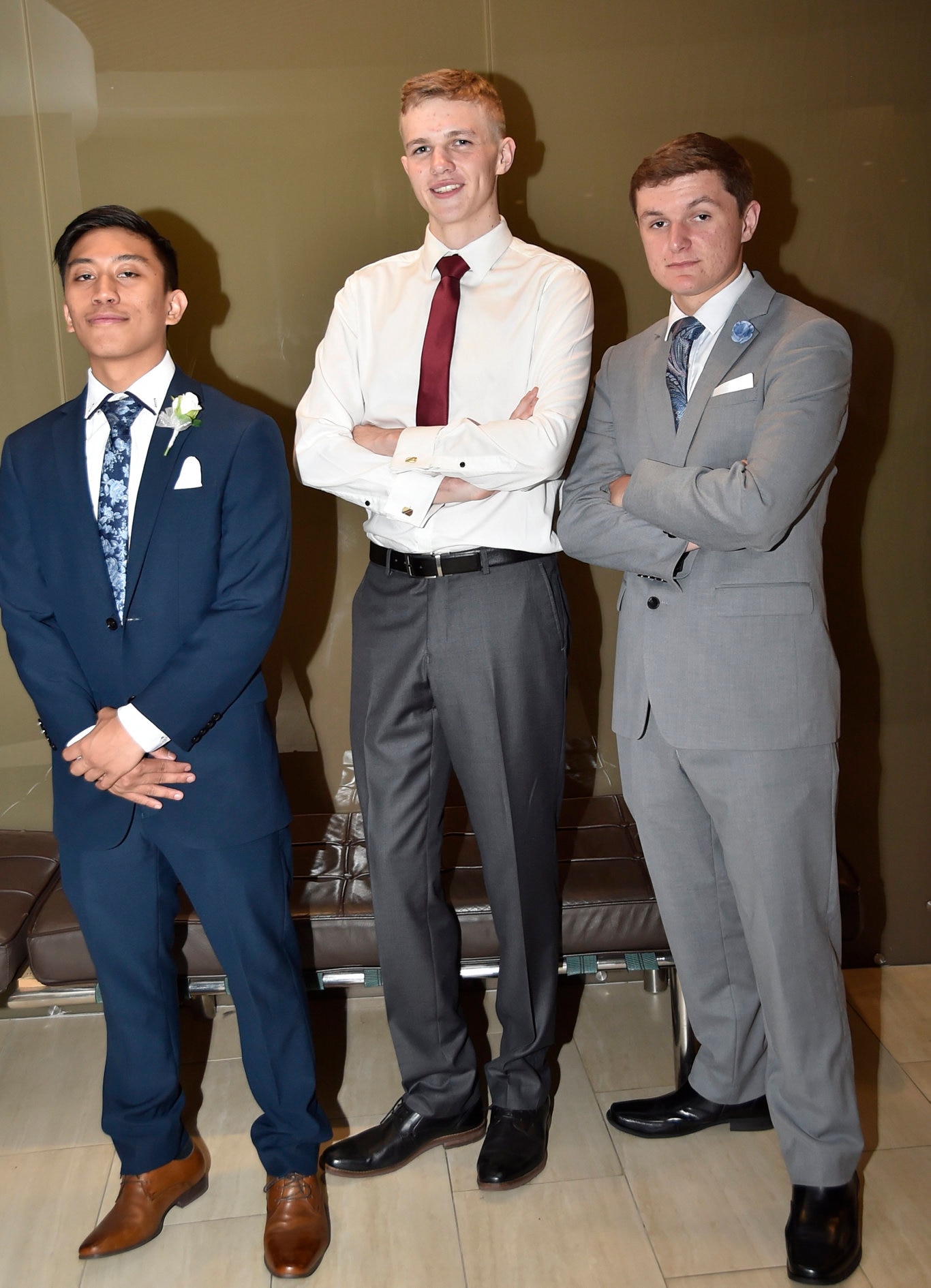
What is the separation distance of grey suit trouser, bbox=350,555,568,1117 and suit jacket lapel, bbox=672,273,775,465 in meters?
0.43

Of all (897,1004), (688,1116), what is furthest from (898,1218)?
(897,1004)

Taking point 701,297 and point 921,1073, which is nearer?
point 701,297

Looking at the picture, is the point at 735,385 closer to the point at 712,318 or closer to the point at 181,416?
the point at 712,318

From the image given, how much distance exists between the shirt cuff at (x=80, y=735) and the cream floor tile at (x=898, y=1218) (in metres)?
1.95

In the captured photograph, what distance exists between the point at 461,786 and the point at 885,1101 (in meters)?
1.43

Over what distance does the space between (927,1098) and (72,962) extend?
2.23 metres

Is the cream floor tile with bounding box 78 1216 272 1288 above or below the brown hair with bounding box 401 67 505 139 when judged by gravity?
below

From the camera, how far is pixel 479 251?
2590 millimetres

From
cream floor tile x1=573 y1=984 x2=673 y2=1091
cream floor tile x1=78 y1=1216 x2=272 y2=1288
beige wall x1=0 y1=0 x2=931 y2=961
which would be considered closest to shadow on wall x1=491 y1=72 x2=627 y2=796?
beige wall x1=0 y1=0 x2=931 y2=961

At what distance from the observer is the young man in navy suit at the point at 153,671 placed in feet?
7.46

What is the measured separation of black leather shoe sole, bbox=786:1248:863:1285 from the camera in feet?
7.48

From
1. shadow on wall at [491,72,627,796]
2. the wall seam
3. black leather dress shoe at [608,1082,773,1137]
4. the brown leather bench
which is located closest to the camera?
black leather dress shoe at [608,1082,773,1137]

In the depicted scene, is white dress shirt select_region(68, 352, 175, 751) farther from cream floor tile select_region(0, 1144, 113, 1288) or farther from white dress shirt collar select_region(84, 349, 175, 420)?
cream floor tile select_region(0, 1144, 113, 1288)

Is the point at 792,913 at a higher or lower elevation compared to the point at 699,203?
lower
